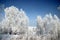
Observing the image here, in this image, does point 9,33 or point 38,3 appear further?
point 38,3

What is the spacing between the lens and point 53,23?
2438mm

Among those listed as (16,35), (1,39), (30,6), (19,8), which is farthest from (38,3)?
(1,39)

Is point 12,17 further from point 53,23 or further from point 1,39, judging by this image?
point 53,23

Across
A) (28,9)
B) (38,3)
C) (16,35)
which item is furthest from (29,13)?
(16,35)

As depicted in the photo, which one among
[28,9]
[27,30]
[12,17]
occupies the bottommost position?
[27,30]

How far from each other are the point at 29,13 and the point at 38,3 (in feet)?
0.95

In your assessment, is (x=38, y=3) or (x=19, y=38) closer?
(x=19, y=38)

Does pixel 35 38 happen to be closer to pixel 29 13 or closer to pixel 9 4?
pixel 29 13

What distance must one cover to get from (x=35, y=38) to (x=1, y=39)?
66cm

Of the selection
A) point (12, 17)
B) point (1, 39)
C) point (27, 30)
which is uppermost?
point (12, 17)

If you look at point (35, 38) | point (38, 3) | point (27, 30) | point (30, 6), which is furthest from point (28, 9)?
point (35, 38)

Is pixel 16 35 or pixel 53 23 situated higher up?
pixel 53 23

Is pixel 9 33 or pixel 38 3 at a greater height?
pixel 38 3

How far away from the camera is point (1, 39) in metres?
2.37
